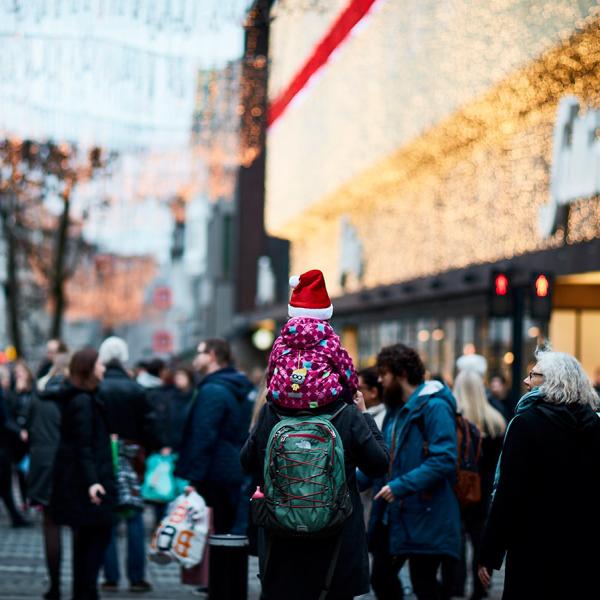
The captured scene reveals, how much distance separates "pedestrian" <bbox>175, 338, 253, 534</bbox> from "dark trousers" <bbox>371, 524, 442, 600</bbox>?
1.82 meters

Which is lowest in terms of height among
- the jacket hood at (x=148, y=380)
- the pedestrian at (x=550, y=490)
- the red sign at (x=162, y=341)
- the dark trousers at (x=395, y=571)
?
the dark trousers at (x=395, y=571)

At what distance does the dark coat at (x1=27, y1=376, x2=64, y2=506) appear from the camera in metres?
12.4

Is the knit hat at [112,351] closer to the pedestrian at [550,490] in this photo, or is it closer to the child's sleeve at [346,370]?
the child's sleeve at [346,370]

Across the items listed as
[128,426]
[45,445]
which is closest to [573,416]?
[128,426]

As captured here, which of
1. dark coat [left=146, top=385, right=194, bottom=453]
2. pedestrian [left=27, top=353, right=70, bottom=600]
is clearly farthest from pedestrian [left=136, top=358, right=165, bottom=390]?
A: pedestrian [left=27, top=353, right=70, bottom=600]

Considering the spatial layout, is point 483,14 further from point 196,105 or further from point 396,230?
point 196,105

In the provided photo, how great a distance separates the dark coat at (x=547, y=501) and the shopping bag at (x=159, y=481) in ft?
22.4

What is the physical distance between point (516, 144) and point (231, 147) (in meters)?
8.00

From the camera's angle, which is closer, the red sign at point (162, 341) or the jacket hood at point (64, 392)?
the jacket hood at point (64, 392)

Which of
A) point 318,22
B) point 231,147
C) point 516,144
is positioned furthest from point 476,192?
point 318,22

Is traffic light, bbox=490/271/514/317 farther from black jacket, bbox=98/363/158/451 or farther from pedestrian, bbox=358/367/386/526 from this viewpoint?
pedestrian, bbox=358/367/386/526

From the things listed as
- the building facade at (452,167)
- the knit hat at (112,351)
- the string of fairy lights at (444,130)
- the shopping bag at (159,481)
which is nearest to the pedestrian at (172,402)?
the shopping bag at (159,481)

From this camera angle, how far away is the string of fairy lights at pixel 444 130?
76.7ft

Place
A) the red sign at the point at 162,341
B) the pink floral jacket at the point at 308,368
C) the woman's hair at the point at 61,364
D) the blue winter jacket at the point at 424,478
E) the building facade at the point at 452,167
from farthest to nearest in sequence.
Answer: the red sign at the point at 162,341 → the building facade at the point at 452,167 → the woman's hair at the point at 61,364 → the blue winter jacket at the point at 424,478 → the pink floral jacket at the point at 308,368
